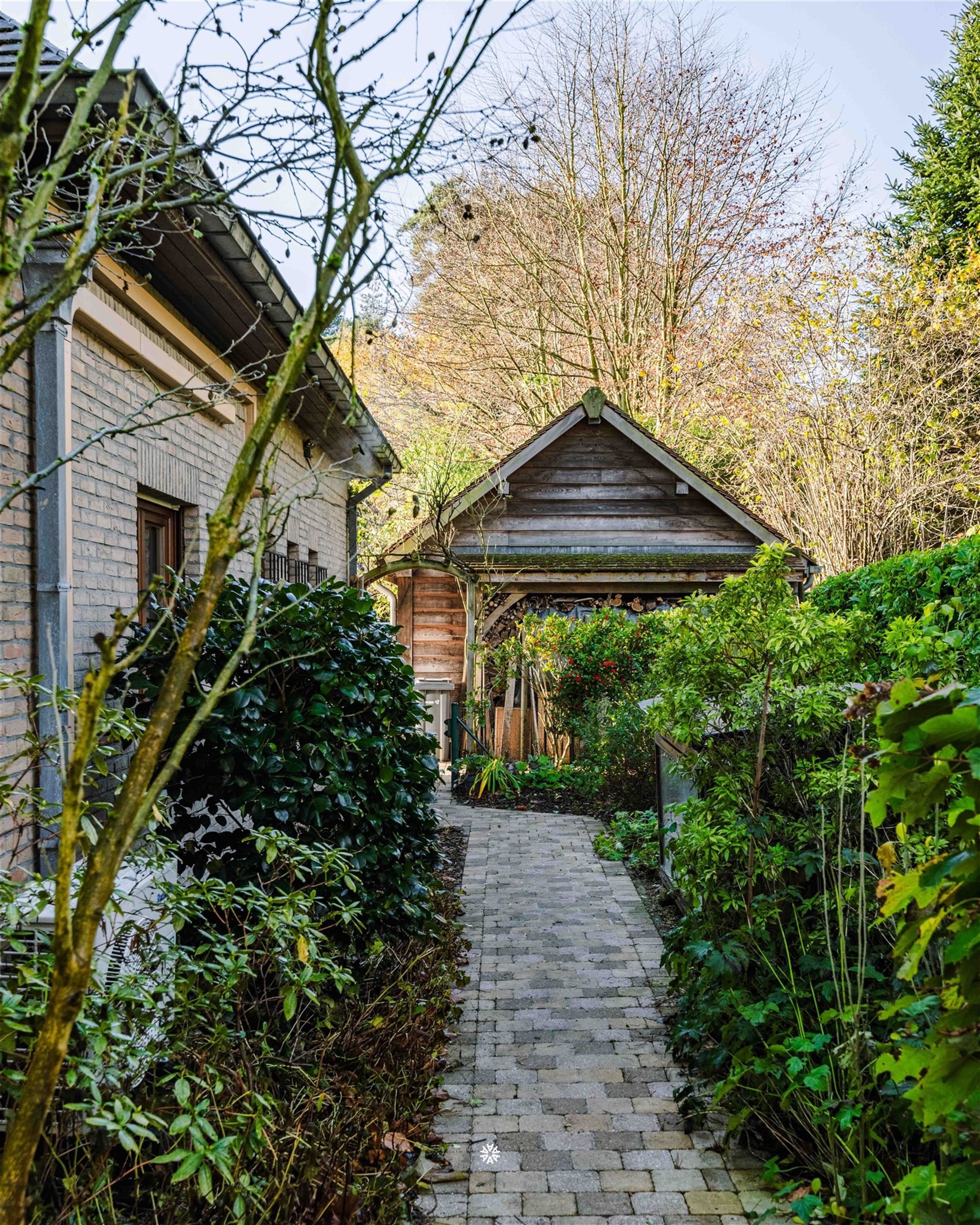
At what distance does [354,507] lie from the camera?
511 inches

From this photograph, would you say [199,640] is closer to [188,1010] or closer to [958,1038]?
[958,1038]

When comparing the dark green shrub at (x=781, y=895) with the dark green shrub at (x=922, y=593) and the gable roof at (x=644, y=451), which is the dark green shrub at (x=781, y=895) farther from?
the gable roof at (x=644, y=451)

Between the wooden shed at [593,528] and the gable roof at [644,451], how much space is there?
0.6 inches

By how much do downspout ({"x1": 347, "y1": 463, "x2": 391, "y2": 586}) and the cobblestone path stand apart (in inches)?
261

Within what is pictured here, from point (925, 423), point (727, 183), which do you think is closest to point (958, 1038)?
point (925, 423)

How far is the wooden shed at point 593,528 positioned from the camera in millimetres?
12750

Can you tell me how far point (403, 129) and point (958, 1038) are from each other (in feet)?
9.02

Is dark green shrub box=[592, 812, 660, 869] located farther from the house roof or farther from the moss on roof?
the moss on roof

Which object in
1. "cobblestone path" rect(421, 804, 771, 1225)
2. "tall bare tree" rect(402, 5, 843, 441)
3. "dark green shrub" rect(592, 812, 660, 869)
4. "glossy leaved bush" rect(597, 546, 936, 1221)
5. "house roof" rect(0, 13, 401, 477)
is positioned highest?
"tall bare tree" rect(402, 5, 843, 441)

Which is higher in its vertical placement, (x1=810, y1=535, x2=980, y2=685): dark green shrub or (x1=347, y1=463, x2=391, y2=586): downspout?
(x1=347, y1=463, x2=391, y2=586): downspout

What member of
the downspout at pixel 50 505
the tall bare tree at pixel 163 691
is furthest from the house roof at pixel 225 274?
the tall bare tree at pixel 163 691

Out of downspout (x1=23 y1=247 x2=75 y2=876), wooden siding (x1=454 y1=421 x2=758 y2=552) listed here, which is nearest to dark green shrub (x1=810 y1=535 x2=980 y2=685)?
downspout (x1=23 y1=247 x2=75 y2=876)

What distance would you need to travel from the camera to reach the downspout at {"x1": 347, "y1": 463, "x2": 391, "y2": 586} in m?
12.0

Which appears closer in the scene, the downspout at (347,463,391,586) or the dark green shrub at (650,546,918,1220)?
the dark green shrub at (650,546,918,1220)
